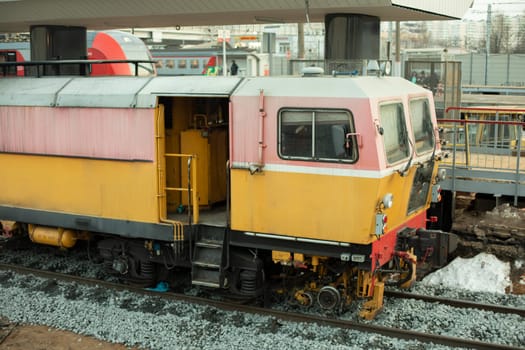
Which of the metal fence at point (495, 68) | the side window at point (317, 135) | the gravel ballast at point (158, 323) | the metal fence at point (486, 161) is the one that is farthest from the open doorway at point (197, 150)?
the metal fence at point (495, 68)

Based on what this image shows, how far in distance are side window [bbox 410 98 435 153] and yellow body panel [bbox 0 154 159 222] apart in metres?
3.65

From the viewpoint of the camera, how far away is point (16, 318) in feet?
29.2

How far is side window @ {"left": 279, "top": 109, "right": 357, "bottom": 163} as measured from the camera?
303 inches

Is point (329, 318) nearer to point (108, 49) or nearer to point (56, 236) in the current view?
point (56, 236)

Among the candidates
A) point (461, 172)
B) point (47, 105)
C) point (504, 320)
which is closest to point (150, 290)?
point (47, 105)

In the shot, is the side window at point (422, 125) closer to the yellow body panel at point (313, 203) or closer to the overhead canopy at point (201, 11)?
the yellow body panel at point (313, 203)

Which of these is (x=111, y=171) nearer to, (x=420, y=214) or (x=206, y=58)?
(x=420, y=214)

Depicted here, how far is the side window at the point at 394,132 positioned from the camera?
26.2ft

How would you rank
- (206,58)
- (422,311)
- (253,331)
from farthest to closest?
(206,58) < (422,311) < (253,331)

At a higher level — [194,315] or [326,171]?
[326,171]

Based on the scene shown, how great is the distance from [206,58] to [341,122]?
108ft

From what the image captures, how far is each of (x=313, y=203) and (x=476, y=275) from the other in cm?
448

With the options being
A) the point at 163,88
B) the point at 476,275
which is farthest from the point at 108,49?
the point at 476,275

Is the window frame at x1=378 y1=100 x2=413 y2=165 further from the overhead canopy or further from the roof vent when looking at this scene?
the overhead canopy
